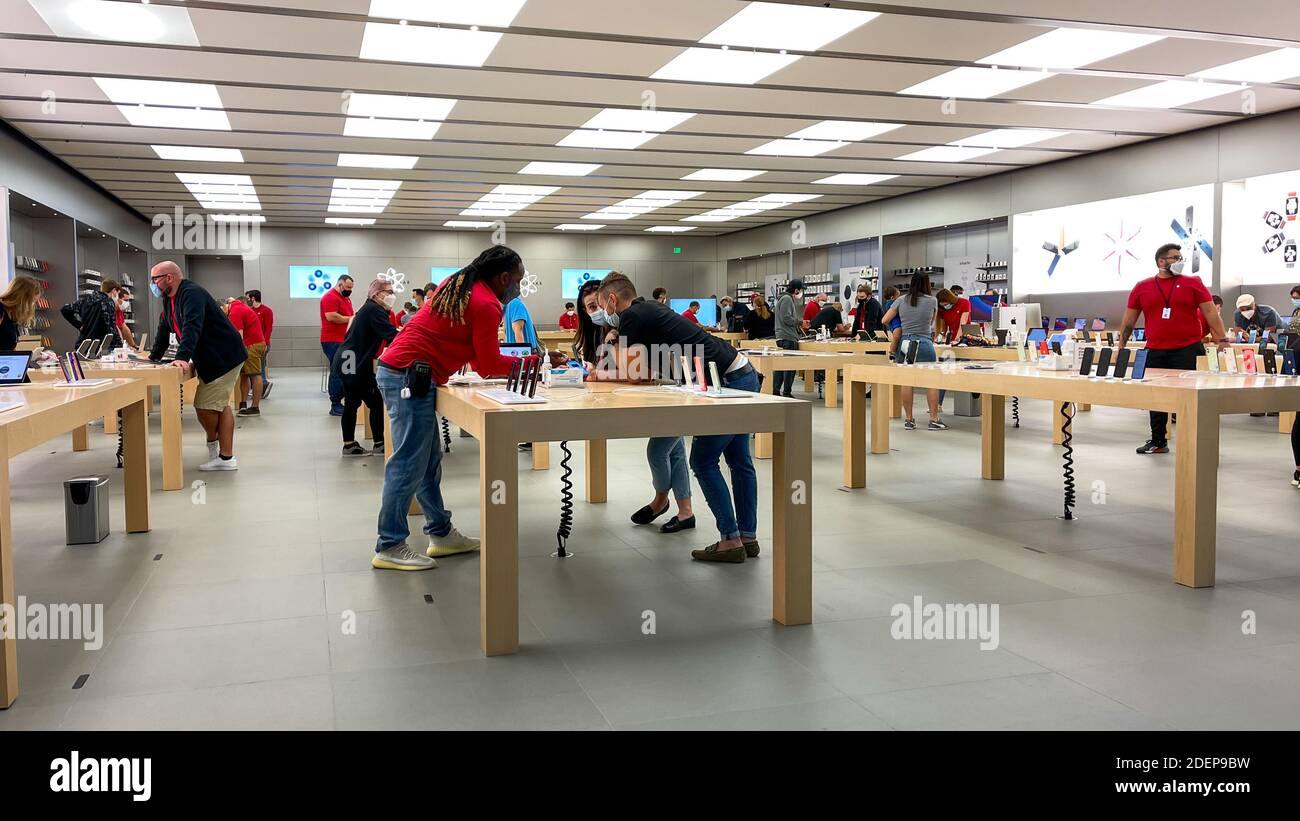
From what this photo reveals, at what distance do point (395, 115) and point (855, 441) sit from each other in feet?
22.5

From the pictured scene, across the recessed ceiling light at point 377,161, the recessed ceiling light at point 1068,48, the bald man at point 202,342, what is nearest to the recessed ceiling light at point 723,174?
the recessed ceiling light at point 377,161

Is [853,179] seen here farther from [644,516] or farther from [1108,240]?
[644,516]

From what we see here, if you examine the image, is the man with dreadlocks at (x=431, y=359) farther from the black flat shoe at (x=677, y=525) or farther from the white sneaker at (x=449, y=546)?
the black flat shoe at (x=677, y=525)

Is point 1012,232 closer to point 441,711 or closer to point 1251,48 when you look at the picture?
point 1251,48

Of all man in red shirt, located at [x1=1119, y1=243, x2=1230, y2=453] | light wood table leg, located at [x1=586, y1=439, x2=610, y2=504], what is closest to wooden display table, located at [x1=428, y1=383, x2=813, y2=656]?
light wood table leg, located at [x1=586, y1=439, x2=610, y2=504]

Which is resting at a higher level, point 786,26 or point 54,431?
point 786,26

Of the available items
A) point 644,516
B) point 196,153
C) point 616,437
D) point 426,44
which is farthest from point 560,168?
point 616,437

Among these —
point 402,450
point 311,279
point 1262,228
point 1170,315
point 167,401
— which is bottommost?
point 402,450

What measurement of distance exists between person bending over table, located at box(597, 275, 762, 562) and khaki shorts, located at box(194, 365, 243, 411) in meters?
3.33

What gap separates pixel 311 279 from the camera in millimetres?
21406

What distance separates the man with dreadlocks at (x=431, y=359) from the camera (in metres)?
3.75

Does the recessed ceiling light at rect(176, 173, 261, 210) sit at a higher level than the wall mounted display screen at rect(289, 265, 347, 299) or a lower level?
higher

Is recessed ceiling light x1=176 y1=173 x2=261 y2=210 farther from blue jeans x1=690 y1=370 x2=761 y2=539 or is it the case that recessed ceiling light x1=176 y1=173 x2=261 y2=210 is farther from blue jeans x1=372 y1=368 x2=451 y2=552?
blue jeans x1=690 y1=370 x2=761 y2=539

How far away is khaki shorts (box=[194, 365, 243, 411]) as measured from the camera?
6.19 metres
